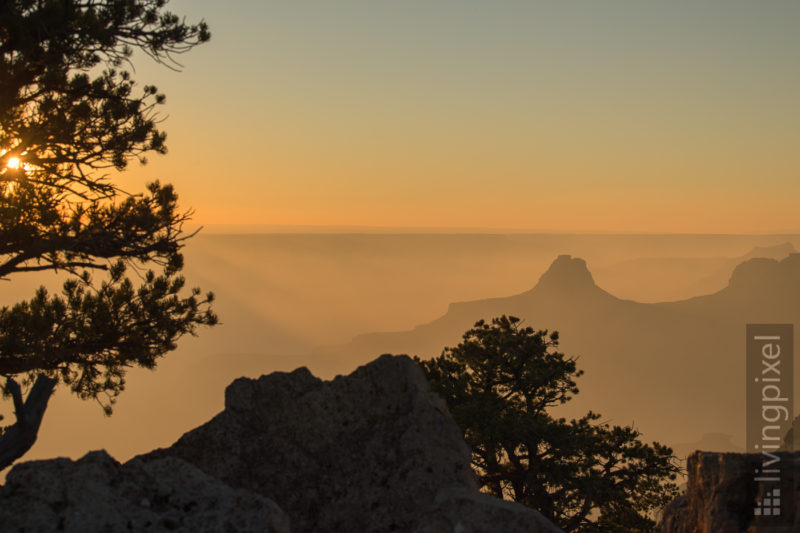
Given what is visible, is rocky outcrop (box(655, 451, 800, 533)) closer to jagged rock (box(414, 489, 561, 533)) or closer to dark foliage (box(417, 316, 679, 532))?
jagged rock (box(414, 489, 561, 533))

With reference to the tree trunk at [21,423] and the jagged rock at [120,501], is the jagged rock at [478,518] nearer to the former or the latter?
the jagged rock at [120,501]

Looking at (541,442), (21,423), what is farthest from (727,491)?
(541,442)

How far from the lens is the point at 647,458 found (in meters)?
19.8

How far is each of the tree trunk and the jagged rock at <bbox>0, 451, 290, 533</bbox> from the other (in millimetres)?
6680

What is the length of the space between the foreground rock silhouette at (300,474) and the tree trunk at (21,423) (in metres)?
5.71

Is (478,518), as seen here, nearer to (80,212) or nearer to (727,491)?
(727,491)

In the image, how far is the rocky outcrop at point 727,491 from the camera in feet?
22.6

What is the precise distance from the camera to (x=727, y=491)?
715 centimetres

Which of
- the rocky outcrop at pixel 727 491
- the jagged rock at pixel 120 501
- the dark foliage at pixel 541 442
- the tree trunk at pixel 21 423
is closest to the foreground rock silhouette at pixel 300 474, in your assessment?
the jagged rock at pixel 120 501

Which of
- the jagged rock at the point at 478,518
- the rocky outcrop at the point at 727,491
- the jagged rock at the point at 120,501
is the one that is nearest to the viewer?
the jagged rock at the point at 120,501

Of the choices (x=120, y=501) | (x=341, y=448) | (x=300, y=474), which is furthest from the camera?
(x=341, y=448)

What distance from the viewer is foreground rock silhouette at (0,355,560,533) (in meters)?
4.51

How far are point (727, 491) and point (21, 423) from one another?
36.8 ft

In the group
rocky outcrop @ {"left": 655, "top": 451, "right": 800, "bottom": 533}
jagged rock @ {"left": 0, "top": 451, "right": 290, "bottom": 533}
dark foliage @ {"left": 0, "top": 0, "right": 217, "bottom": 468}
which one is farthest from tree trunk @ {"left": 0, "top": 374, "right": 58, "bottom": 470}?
rocky outcrop @ {"left": 655, "top": 451, "right": 800, "bottom": 533}
